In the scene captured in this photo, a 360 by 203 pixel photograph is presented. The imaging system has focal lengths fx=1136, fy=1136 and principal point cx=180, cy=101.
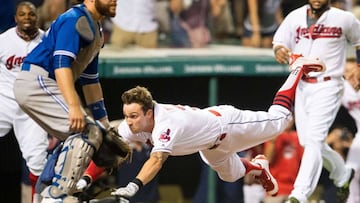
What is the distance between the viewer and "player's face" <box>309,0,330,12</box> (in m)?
9.95

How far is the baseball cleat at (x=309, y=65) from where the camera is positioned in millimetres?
9320

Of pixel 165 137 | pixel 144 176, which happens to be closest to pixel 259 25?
pixel 165 137

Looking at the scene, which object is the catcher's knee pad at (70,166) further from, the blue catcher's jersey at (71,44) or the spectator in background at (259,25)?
the spectator in background at (259,25)

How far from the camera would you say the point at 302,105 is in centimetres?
1015

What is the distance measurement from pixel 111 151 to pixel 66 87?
69cm

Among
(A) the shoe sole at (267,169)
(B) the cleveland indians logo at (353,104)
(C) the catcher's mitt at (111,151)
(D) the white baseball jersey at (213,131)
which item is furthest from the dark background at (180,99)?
(C) the catcher's mitt at (111,151)

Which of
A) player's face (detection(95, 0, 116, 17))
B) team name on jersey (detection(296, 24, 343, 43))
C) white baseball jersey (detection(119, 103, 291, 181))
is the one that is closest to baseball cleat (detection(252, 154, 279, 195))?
white baseball jersey (detection(119, 103, 291, 181))

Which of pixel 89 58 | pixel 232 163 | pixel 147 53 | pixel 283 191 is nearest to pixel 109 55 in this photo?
pixel 147 53

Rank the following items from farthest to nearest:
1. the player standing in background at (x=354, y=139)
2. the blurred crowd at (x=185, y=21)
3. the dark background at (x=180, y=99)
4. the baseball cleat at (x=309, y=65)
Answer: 1. the dark background at (x=180, y=99)
2. the blurred crowd at (x=185, y=21)
3. the player standing in background at (x=354, y=139)
4. the baseball cleat at (x=309, y=65)

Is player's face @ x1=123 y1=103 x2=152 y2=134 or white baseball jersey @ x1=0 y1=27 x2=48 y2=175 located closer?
player's face @ x1=123 y1=103 x2=152 y2=134

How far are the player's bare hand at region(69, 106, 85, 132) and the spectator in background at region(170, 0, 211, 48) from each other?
468 centimetres

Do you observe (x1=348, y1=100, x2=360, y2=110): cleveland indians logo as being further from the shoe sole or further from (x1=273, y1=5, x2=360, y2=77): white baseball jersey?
the shoe sole

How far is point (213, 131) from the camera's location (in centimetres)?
860

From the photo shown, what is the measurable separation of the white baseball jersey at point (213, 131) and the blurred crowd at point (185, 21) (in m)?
3.10
